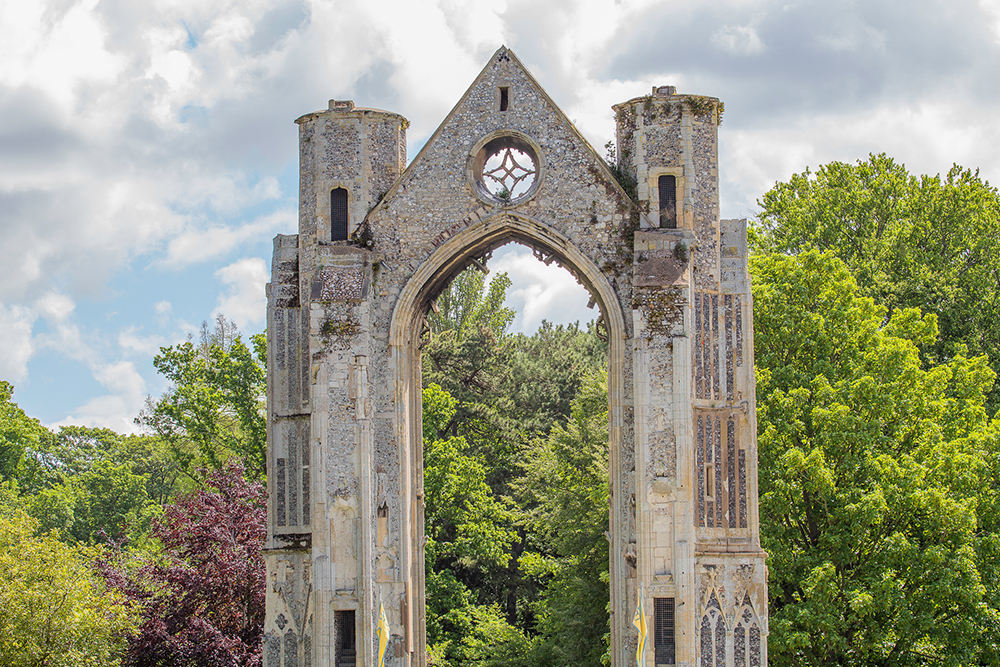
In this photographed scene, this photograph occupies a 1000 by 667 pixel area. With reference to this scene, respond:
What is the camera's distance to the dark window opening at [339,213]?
1488cm

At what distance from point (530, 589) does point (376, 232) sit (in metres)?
14.5

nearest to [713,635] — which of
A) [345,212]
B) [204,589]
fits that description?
[345,212]

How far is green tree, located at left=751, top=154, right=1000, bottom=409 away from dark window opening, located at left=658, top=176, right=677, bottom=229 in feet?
25.1

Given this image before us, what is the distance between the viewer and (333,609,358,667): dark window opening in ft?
44.1

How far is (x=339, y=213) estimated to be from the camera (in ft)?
48.9

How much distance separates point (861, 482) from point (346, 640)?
7.73 metres

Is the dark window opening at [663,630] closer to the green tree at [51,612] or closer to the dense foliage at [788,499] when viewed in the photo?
the dense foliage at [788,499]

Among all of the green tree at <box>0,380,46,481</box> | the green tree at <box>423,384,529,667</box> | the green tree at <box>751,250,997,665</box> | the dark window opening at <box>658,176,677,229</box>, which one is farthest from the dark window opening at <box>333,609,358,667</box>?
the green tree at <box>0,380,46,481</box>

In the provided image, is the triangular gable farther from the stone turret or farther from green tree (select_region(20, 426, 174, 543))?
green tree (select_region(20, 426, 174, 543))

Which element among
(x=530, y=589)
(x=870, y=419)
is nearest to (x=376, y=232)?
(x=870, y=419)

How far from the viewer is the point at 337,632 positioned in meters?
13.4

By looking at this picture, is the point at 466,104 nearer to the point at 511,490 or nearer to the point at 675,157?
the point at 675,157

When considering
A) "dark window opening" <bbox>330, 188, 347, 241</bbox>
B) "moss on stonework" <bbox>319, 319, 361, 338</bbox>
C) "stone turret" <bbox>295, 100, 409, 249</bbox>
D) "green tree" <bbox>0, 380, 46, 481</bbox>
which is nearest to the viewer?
"moss on stonework" <bbox>319, 319, 361, 338</bbox>

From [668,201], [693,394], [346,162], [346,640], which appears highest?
[346,162]
